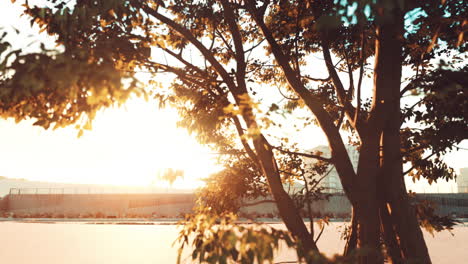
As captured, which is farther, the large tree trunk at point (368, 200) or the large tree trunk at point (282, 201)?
the large tree trunk at point (368, 200)

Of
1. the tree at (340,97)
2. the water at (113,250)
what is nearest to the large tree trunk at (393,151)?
the tree at (340,97)

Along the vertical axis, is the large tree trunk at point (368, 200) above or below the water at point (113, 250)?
above

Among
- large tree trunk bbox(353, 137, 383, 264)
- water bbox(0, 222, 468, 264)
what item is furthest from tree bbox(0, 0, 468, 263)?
water bbox(0, 222, 468, 264)

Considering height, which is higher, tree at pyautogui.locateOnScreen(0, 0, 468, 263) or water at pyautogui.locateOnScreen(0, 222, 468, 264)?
tree at pyautogui.locateOnScreen(0, 0, 468, 263)

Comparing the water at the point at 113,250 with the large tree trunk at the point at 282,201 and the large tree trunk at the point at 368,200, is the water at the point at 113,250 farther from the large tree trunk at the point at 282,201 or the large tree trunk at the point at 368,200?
the large tree trunk at the point at 282,201

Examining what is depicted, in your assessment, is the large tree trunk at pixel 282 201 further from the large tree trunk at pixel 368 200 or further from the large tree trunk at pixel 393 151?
the large tree trunk at pixel 393 151

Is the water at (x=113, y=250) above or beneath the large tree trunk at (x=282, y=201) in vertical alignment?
beneath

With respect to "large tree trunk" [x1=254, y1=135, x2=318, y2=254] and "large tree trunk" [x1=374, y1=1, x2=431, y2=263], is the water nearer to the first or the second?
"large tree trunk" [x1=374, y1=1, x2=431, y2=263]

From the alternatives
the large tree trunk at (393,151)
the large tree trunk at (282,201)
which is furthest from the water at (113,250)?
the large tree trunk at (282,201)

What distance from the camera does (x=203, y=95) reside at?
6.16 m

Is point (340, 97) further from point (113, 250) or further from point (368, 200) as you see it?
point (113, 250)

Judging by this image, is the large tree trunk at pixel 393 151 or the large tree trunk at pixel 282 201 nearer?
the large tree trunk at pixel 282 201

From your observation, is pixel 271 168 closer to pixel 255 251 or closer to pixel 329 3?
pixel 255 251

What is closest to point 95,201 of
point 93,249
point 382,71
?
point 93,249
